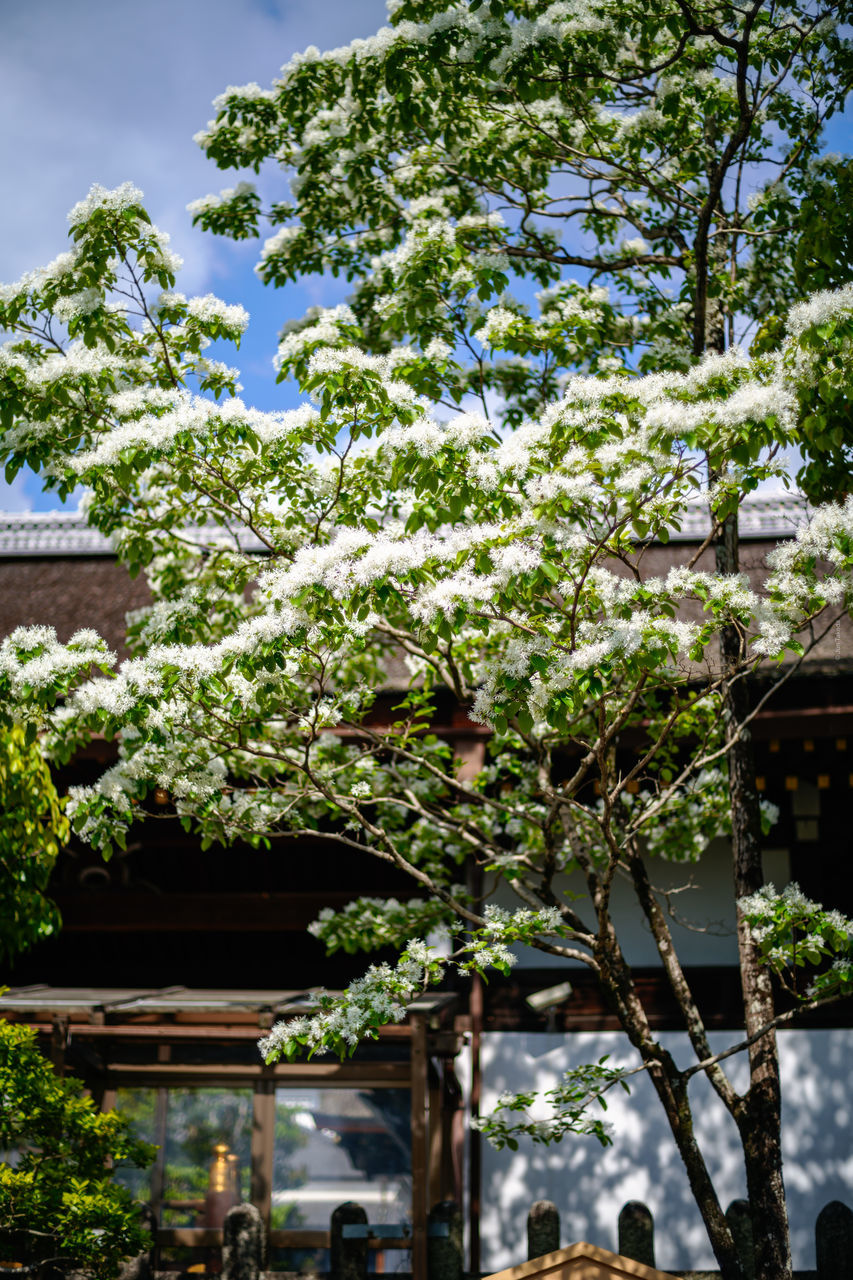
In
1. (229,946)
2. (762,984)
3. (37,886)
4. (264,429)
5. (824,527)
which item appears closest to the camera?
(824,527)

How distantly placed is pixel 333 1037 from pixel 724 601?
289 cm

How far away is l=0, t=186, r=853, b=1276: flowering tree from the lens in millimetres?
5414

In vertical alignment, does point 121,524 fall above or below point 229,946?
above

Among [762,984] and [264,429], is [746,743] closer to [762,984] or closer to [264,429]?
[762,984]

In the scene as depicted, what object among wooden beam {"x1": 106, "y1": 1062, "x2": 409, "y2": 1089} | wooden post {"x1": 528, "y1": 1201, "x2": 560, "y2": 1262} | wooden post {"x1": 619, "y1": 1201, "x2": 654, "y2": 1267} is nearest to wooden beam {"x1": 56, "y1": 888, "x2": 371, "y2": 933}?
wooden beam {"x1": 106, "y1": 1062, "x2": 409, "y2": 1089}

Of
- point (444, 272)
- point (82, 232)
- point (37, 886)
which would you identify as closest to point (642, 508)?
point (444, 272)

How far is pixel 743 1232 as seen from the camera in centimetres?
710

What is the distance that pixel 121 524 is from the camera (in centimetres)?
720

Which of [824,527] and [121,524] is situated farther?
[121,524]

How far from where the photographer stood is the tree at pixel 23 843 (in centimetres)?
696

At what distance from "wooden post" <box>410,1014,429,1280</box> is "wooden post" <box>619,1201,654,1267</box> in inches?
49.5

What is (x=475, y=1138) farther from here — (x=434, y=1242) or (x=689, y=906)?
(x=689, y=906)

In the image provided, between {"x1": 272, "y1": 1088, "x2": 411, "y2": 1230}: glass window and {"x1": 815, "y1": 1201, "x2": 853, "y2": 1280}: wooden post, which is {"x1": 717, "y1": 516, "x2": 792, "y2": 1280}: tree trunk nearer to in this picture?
{"x1": 815, "y1": 1201, "x2": 853, "y2": 1280}: wooden post

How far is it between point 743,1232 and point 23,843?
200 inches
